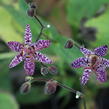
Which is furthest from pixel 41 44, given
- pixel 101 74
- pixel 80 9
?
pixel 80 9

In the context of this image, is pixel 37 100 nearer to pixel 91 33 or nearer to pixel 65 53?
pixel 91 33

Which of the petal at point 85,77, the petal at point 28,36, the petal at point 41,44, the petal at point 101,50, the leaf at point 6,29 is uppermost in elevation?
the leaf at point 6,29

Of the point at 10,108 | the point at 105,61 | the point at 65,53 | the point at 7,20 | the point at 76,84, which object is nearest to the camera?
the point at 105,61

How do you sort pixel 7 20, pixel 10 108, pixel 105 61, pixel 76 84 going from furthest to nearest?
1. pixel 7 20
2. pixel 76 84
3. pixel 10 108
4. pixel 105 61

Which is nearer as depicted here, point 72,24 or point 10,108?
point 10,108

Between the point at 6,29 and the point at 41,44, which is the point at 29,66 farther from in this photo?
the point at 6,29

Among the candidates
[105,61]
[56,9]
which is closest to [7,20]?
[56,9]

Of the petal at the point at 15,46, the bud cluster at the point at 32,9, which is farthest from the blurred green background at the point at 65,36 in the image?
the bud cluster at the point at 32,9

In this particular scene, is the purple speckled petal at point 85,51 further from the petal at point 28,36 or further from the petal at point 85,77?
the petal at point 28,36
